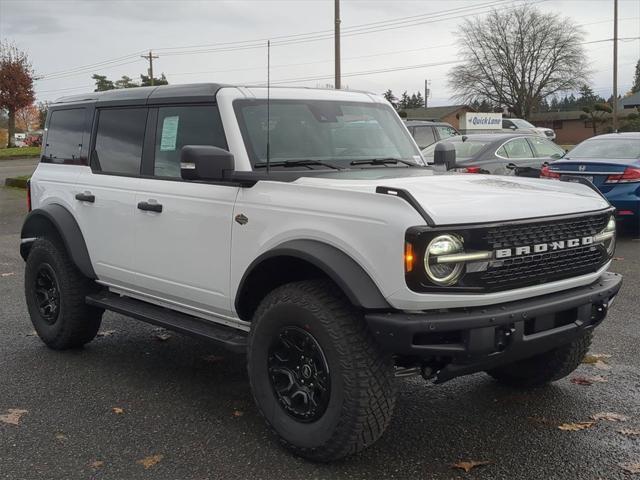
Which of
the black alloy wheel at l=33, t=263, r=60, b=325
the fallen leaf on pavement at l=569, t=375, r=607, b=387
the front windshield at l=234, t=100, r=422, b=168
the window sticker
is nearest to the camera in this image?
the front windshield at l=234, t=100, r=422, b=168

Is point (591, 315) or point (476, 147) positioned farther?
point (476, 147)

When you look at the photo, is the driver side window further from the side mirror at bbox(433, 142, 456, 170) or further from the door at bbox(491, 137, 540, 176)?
the side mirror at bbox(433, 142, 456, 170)

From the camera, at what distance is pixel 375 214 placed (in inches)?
132

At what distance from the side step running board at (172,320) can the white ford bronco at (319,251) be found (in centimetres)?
2

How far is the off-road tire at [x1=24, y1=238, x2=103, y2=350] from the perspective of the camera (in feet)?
17.7

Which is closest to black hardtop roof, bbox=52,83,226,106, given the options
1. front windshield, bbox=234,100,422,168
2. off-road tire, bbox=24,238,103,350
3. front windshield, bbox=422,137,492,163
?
front windshield, bbox=234,100,422,168

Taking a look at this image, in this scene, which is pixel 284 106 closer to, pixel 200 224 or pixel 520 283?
pixel 200 224

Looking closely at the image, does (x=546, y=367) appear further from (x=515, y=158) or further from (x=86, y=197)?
(x=515, y=158)

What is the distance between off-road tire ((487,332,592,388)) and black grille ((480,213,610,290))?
2.22 feet

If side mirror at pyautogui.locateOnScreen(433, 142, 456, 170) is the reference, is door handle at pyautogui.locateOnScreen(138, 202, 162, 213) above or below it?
below

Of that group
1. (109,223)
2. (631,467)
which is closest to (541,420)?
(631,467)

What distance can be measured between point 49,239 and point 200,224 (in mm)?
1896

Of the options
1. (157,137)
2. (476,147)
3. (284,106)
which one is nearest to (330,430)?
(284,106)

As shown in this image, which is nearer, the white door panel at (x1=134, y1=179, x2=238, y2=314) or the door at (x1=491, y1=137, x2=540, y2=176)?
the white door panel at (x1=134, y1=179, x2=238, y2=314)
